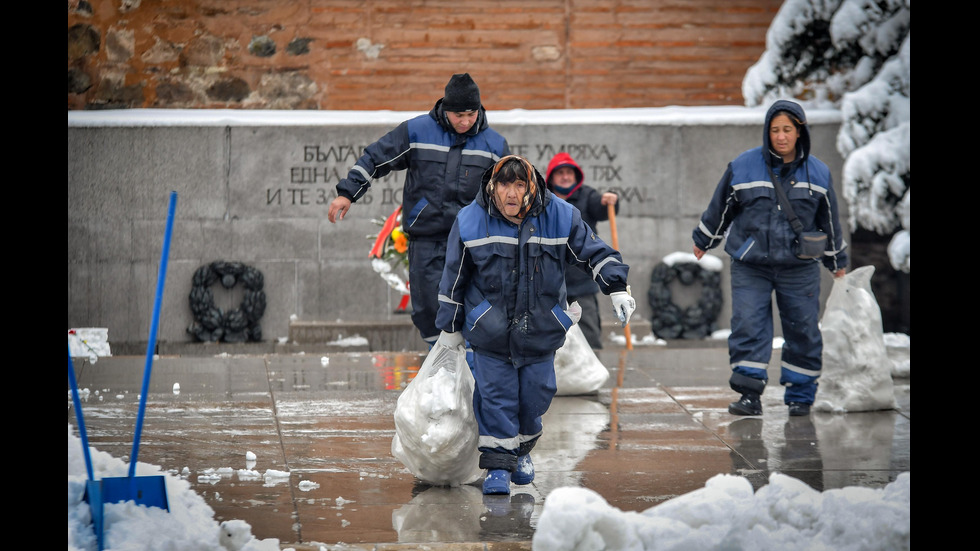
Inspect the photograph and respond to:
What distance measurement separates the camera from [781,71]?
1269 cm

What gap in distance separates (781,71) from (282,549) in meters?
9.48

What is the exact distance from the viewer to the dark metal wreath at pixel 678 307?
1262 centimetres

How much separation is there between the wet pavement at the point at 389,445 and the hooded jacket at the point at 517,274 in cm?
71

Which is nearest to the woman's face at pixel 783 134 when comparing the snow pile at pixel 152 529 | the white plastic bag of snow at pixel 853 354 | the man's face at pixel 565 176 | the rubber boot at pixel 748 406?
the white plastic bag of snow at pixel 853 354

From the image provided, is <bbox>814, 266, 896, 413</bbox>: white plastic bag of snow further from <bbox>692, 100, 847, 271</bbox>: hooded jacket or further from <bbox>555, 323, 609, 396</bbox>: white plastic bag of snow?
<bbox>555, 323, 609, 396</bbox>: white plastic bag of snow

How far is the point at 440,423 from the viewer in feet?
17.8

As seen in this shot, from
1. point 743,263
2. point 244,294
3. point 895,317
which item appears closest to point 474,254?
point 743,263

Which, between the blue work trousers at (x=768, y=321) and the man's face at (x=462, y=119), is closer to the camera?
the man's face at (x=462, y=119)

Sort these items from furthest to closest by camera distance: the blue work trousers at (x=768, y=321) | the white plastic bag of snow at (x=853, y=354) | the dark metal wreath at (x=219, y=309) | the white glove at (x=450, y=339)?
the dark metal wreath at (x=219, y=309) < the white plastic bag of snow at (x=853, y=354) < the blue work trousers at (x=768, y=321) < the white glove at (x=450, y=339)

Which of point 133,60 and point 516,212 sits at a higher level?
point 133,60

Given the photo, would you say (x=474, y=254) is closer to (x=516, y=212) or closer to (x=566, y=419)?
(x=516, y=212)

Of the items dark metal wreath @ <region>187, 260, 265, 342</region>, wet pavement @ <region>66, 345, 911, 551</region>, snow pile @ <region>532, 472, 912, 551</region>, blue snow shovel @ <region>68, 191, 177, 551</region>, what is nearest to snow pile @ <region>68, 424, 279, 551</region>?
blue snow shovel @ <region>68, 191, 177, 551</region>

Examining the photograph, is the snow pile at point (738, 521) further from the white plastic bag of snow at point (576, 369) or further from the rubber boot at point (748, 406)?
the white plastic bag of snow at point (576, 369)

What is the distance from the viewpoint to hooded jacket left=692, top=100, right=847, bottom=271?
712 centimetres
